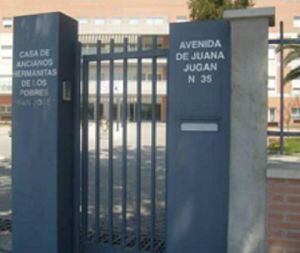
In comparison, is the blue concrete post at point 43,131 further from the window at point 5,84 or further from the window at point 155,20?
the window at point 155,20

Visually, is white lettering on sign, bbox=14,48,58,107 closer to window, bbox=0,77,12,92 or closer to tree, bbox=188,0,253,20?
tree, bbox=188,0,253,20

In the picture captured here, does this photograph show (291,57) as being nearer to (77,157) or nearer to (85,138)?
(85,138)

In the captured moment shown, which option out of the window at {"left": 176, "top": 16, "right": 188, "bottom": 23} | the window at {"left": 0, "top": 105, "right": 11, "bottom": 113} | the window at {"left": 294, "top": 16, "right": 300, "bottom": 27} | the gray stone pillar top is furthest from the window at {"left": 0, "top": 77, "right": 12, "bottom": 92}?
the gray stone pillar top

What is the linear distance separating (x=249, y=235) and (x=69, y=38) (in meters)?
2.44

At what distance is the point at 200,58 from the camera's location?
4.10 meters

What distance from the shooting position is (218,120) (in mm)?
4062

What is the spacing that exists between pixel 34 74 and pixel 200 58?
5.38 feet

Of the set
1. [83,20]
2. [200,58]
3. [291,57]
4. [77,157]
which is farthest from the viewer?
[83,20]

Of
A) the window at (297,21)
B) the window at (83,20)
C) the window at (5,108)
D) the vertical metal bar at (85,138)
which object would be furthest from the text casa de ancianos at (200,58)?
the window at (83,20)

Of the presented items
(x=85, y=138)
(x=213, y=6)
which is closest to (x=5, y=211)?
(x=85, y=138)

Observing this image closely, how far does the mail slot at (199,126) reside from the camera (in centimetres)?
408

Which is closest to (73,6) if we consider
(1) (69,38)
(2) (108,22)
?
(2) (108,22)

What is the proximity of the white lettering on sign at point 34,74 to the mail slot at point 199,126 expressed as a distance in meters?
1.33

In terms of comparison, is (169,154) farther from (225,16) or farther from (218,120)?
(225,16)
